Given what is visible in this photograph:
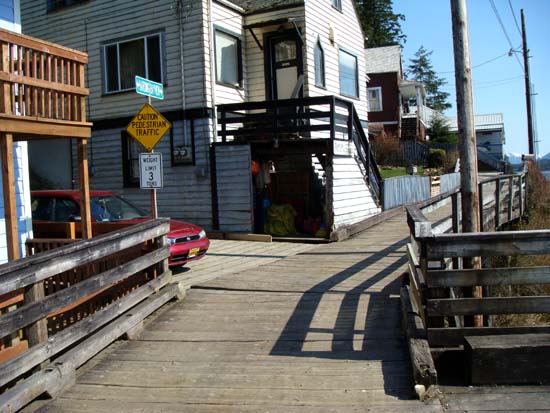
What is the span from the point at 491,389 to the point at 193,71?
12.0 m

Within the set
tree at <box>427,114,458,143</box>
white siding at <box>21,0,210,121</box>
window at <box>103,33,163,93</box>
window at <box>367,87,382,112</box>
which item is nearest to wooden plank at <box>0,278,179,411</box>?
white siding at <box>21,0,210,121</box>

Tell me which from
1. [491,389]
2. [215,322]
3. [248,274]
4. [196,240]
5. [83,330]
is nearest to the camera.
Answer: [491,389]

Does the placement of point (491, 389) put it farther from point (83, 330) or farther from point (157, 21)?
point (157, 21)

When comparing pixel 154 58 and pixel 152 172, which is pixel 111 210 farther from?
pixel 154 58

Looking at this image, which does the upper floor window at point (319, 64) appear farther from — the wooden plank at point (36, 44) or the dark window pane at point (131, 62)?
the wooden plank at point (36, 44)

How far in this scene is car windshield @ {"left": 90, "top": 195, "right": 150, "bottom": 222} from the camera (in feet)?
32.5

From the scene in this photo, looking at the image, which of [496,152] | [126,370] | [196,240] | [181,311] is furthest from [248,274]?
[496,152]

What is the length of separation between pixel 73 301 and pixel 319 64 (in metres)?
13.2

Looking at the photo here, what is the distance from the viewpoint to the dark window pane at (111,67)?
16.4m

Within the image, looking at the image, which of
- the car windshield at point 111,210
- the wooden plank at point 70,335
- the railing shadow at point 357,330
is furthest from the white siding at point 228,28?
the wooden plank at point 70,335

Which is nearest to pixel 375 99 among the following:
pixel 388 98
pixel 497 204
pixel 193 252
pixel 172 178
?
pixel 388 98

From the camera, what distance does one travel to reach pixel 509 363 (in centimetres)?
478

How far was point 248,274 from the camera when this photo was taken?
925cm

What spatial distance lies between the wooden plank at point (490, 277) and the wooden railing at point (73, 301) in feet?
10.7
